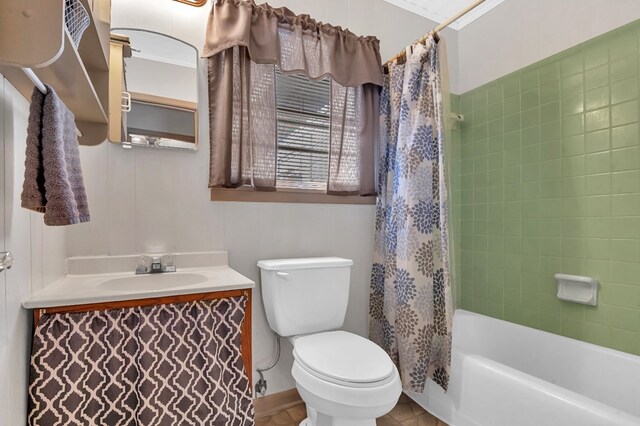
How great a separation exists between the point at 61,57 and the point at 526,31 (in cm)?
242

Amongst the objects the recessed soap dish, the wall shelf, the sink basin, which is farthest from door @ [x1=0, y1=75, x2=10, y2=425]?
the recessed soap dish

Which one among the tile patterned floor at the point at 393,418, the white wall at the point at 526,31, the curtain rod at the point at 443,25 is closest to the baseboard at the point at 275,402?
the tile patterned floor at the point at 393,418

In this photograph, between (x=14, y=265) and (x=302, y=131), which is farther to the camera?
(x=302, y=131)

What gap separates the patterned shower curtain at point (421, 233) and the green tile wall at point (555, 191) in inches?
27.5

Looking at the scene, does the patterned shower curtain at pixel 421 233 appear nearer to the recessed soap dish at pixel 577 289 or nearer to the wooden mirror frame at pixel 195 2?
the recessed soap dish at pixel 577 289

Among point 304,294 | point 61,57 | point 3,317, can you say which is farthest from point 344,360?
point 61,57

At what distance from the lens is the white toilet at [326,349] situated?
123 centimetres

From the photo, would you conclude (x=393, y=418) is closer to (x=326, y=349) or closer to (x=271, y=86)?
(x=326, y=349)

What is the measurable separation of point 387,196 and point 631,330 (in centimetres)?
135

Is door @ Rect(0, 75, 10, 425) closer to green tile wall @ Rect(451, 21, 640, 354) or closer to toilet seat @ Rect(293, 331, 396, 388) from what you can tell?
toilet seat @ Rect(293, 331, 396, 388)

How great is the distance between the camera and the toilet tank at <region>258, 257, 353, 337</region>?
1643mm

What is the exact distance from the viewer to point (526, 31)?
205 cm

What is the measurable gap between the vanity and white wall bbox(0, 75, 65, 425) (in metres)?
0.04

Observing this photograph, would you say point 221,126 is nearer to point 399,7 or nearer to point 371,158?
point 371,158
